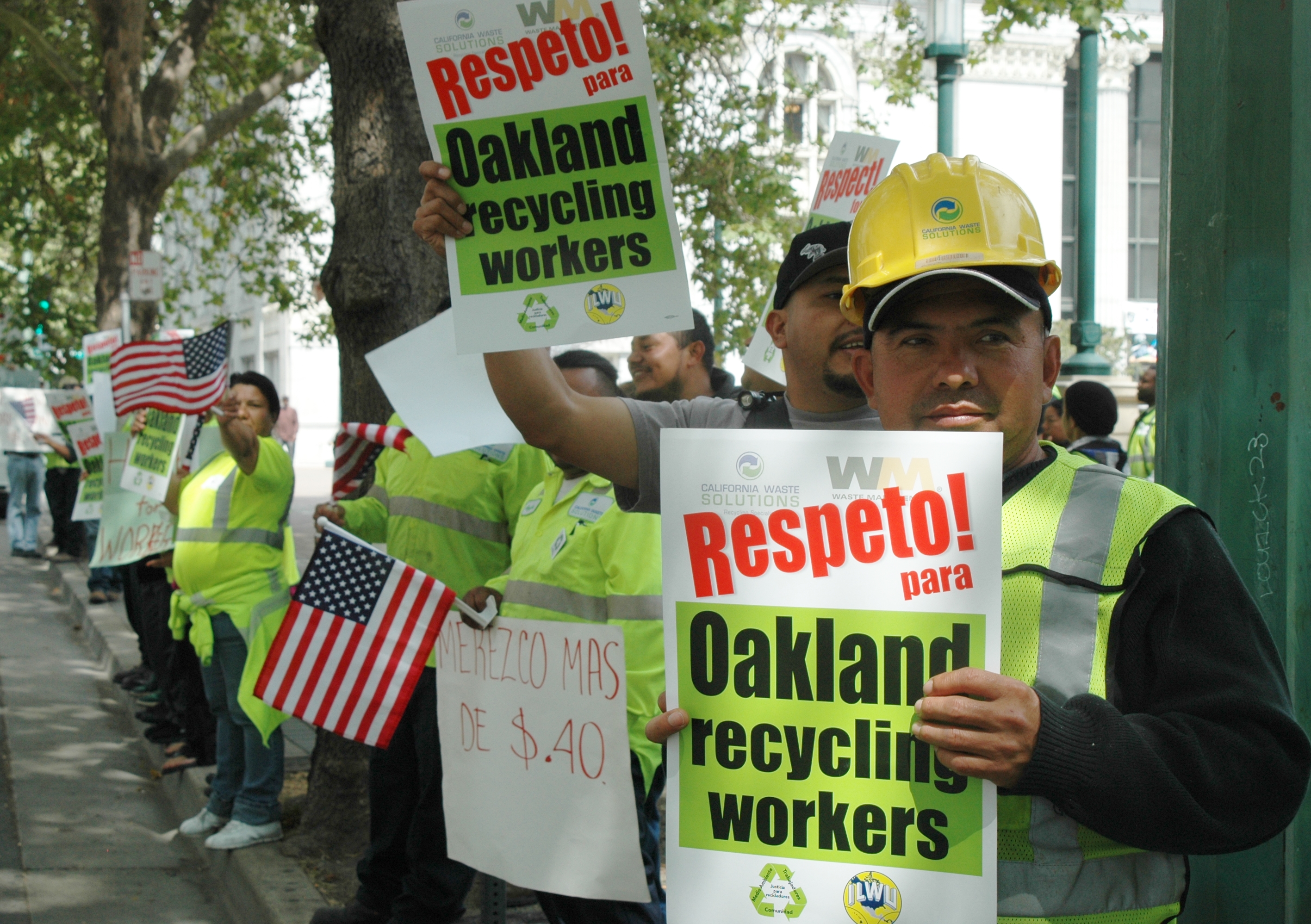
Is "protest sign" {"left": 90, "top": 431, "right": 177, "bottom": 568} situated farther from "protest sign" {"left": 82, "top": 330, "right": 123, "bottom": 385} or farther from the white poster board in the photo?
the white poster board

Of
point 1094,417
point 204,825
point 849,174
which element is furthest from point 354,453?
point 1094,417

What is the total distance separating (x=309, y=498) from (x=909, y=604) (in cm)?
2574

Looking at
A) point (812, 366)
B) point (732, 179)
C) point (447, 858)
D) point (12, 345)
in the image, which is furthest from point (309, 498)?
point (812, 366)

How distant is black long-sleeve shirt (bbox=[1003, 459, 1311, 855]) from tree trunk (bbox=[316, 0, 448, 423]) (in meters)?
4.12

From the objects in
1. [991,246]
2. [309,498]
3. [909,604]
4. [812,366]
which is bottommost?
[309,498]

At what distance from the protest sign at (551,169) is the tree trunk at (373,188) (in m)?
2.95

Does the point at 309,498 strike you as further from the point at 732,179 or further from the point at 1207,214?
the point at 1207,214

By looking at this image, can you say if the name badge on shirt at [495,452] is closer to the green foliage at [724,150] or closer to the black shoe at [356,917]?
the black shoe at [356,917]

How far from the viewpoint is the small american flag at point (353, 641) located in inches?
153

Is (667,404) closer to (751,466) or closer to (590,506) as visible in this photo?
(751,466)

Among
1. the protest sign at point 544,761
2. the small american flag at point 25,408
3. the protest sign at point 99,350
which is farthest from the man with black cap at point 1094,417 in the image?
the small american flag at point 25,408

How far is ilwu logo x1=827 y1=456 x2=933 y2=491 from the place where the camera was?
1663 millimetres

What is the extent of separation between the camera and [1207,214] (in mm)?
2479

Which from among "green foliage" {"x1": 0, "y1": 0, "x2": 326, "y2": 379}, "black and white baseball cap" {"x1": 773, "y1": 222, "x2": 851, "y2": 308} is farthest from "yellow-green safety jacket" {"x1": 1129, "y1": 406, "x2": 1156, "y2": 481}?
"green foliage" {"x1": 0, "y1": 0, "x2": 326, "y2": 379}
